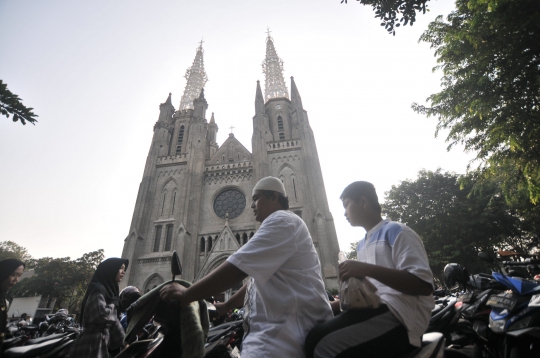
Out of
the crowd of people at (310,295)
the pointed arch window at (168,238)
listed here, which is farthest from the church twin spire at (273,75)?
the crowd of people at (310,295)

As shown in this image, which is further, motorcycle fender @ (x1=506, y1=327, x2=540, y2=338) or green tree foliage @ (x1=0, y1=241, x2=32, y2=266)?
green tree foliage @ (x1=0, y1=241, x2=32, y2=266)

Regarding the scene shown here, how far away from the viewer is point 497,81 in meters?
5.91

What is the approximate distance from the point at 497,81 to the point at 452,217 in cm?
1591

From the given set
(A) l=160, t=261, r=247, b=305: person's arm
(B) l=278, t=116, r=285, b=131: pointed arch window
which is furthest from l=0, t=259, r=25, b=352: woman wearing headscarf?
(B) l=278, t=116, r=285, b=131: pointed arch window

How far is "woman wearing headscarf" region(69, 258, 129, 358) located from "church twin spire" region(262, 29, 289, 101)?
28279 mm

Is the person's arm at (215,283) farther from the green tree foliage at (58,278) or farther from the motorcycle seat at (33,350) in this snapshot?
the green tree foliage at (58,278)

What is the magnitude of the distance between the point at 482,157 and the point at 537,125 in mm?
1631

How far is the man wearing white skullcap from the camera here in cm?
124

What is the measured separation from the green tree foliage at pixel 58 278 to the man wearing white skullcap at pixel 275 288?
123 feet

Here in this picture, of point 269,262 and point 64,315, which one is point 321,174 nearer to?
point 64,315

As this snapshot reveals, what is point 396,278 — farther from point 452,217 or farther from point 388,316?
point 452,217

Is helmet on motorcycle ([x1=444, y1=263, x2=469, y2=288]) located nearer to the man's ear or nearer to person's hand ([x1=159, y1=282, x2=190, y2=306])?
the man's ear

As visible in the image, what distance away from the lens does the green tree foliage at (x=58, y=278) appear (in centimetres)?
2795

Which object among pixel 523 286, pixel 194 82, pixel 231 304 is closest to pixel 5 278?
pixel 231 304
